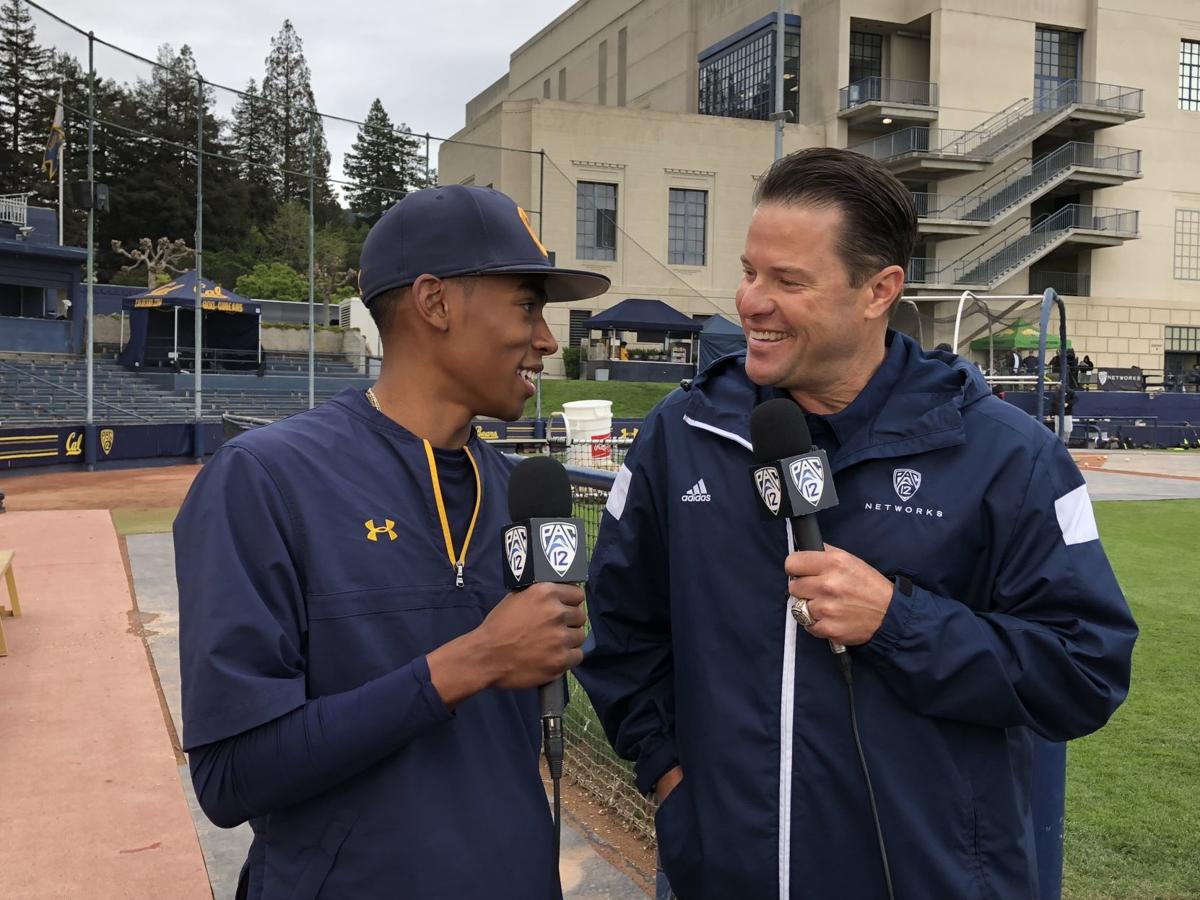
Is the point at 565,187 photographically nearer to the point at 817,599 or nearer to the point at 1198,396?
the point at 1198,396

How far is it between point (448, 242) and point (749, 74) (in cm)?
5240

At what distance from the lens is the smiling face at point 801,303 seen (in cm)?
219

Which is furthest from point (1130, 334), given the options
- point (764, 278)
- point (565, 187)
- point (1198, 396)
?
point (764, 278)

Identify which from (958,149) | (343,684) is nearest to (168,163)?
(343,684)

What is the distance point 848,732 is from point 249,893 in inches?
44.4

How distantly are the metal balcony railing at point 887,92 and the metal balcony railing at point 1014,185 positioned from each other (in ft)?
14.1

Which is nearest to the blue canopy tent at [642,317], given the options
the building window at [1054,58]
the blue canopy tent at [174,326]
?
the blue canopy tent at [174,326]

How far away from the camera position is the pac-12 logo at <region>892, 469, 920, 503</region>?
6.68 feet

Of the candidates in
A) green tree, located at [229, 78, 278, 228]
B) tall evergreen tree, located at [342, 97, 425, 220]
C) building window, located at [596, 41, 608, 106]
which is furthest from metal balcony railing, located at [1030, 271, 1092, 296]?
green tree, located at [229, 78, 278, 228]

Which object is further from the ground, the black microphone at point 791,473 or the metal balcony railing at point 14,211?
the metal balcony railing at point 14,211

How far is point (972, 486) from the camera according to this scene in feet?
6.59

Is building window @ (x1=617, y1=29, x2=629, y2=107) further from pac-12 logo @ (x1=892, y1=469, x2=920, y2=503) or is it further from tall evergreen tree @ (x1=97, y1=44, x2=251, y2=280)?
pac-12 logo @ (x1=892, y1=469, x2=920, y2=503)

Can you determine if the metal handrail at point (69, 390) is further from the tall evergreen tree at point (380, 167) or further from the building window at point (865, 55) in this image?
the building window at point (865, 55)

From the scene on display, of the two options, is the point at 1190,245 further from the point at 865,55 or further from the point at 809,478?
the point at 809,478
